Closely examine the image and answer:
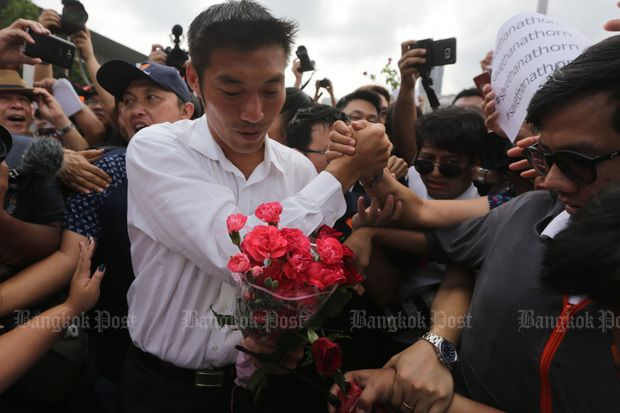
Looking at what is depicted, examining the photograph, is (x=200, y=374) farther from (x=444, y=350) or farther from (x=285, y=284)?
(x=444, y=350)

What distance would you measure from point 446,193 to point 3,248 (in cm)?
210

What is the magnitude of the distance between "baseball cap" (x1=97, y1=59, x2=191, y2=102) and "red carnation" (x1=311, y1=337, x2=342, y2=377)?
2.04 meters

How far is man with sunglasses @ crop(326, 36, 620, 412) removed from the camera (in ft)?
3.94

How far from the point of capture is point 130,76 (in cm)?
267

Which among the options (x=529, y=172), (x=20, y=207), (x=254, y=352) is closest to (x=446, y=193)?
(x=529, y=172)

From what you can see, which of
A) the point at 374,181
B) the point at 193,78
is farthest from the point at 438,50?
the point at 193,78

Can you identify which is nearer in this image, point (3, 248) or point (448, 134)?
point (3, 248)

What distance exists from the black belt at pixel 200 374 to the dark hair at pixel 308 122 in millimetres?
1448

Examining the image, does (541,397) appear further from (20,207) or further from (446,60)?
→ (446,60)

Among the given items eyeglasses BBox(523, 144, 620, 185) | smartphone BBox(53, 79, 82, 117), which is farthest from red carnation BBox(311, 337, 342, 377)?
smartphone BBox(53, 79, 82, 117)

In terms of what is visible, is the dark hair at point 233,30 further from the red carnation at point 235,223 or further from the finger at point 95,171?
the finger at point 95,171

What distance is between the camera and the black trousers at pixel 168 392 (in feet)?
5.29

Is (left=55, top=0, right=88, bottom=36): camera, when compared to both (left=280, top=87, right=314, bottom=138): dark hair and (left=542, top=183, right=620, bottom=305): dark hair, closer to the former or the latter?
(left=280, top=87, right=314, bottom=138): dark hair

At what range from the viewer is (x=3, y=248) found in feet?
5.83
